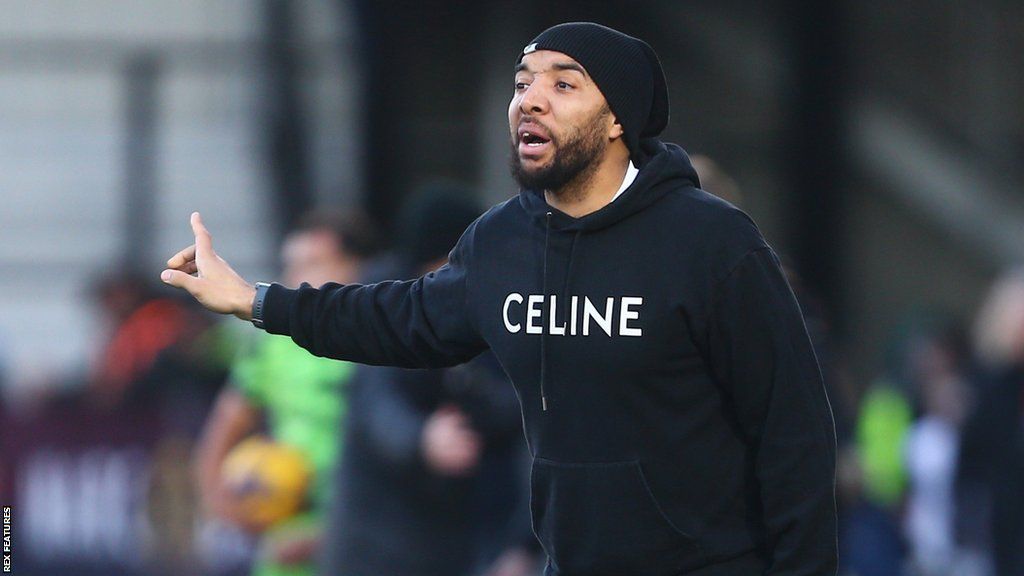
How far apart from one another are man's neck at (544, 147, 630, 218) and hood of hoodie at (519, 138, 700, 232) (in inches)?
1.1

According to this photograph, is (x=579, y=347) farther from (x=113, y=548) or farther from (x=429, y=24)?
(x=429, y=24)

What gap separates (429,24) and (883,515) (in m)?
7.77

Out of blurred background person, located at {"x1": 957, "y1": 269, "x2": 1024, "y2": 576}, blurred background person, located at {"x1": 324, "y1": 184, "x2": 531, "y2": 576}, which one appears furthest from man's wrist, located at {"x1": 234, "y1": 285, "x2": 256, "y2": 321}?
blurred background person, located at {"x1": 957, "y1": 269, "x2": 1024, "y2": 576}

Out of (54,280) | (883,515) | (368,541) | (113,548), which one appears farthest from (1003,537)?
(54,280)

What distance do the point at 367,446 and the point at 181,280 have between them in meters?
2.14

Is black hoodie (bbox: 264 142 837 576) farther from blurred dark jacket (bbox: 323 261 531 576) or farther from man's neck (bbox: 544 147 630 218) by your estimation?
blurred dark jacket (bbox: 323 261 531 576)

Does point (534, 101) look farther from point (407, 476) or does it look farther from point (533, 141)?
point (407, 476)

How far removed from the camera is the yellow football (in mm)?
6332

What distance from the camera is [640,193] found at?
3482mm

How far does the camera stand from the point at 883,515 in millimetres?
7500

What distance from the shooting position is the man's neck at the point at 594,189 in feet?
11.6

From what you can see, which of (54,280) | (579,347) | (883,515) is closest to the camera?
(579,347)

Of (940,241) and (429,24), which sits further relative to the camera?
(940,241)

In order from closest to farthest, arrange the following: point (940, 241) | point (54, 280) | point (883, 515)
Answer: point (883, 515) < point (54, 280) < point (940, 241)
